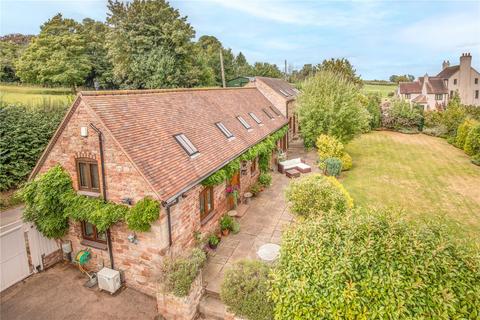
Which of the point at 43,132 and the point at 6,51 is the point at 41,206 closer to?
the point at 43,132

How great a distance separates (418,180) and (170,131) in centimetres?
1981

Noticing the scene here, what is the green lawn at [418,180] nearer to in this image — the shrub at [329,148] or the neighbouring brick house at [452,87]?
the shrub at [329,148]

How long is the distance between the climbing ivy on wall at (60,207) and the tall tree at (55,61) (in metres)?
36.0

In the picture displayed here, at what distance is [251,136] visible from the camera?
17391 mm

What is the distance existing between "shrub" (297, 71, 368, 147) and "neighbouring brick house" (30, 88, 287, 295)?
46.9 ft

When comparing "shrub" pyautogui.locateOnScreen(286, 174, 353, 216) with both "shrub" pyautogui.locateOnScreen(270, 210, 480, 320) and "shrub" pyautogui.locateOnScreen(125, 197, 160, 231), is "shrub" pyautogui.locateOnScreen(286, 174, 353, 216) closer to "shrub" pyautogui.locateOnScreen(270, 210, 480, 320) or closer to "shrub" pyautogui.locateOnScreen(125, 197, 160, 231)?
"shrub" pyautogui.locateOnScreen(270, 210, 480, 320)

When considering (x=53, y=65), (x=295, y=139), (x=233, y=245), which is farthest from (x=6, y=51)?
(x=233, y=245)

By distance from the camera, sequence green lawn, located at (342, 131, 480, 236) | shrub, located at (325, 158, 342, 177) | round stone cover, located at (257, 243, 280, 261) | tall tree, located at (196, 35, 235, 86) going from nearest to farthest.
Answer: round stone cover, located at (257, 243, 280, 261)
green lawn, located at (342, 131, 480, 236)
shrub, located at (325, 158, 342, 177)
tall tree, located at (196, 35, 235, 86)

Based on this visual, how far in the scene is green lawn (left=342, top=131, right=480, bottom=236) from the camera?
54.9ft

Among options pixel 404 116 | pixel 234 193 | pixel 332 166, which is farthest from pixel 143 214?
pixel 404 116

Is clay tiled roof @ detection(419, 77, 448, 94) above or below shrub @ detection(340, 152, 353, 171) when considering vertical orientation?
above

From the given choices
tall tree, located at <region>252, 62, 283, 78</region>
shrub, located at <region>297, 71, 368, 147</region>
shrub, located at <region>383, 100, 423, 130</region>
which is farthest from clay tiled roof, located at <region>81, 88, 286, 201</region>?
tall tree, located at <region>252, 62, 283, 78</region>

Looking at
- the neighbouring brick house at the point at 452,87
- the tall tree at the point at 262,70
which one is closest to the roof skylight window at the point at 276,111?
the neighbouring brick house at the point at 452,87

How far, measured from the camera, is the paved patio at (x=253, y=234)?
406 inches
